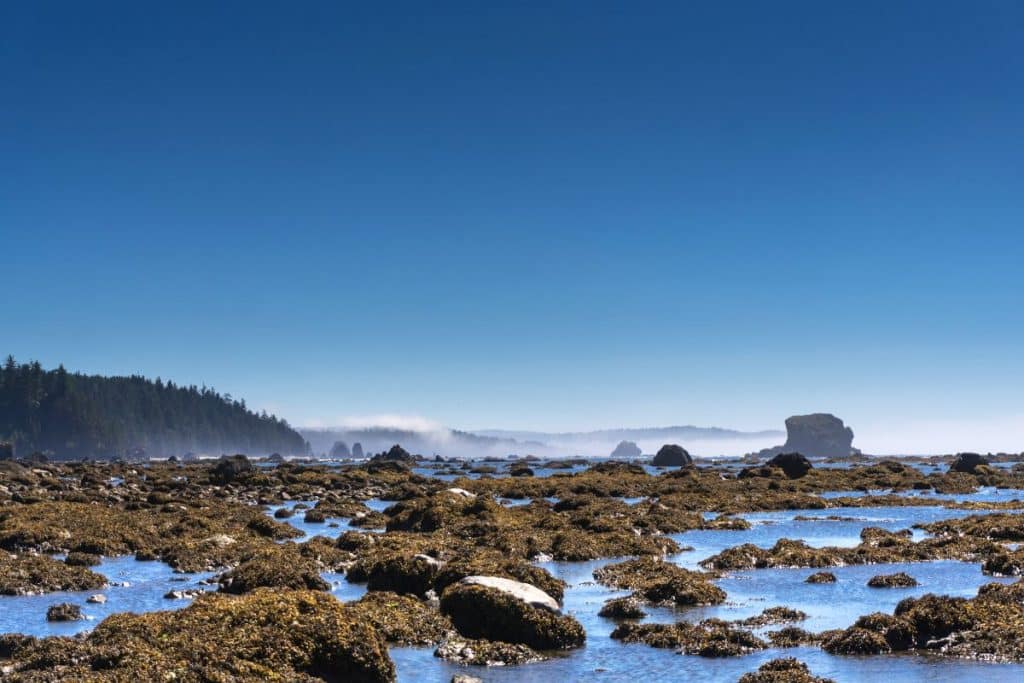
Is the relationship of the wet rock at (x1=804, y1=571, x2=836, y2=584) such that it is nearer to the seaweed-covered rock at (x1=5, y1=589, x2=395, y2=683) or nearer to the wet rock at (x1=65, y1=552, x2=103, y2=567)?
the seaweed-covered rock at (x1=5, y1=589, x2=395, y2=683)

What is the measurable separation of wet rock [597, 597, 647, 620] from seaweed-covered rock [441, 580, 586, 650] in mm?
2501

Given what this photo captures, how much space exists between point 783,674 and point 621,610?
22.8ft

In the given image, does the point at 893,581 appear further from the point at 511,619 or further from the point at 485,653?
the point at 485,653

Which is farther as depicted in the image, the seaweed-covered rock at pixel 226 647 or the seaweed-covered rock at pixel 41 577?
the seaweed-covered rock at pixel 41 577

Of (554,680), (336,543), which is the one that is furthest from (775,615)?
(336,543)

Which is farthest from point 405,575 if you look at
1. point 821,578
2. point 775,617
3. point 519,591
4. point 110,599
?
point 821,578

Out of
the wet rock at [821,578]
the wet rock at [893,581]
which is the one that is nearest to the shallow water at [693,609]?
the wet rock at [821,578]

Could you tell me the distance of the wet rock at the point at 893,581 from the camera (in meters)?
23.8

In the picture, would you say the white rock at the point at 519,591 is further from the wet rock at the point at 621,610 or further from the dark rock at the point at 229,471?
the dark rock at the point at 229,471

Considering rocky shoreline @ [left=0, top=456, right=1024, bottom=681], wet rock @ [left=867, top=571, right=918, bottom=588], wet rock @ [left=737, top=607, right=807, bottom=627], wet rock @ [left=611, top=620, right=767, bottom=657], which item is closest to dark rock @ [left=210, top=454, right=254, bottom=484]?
rocky shoreline @ [left=0, top=456, right=1024, bottom=681]

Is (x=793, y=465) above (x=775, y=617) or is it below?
above

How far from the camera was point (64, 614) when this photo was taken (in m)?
20.1

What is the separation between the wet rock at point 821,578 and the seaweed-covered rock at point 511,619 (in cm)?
1065

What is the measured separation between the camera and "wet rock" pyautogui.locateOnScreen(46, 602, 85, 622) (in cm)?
1998
